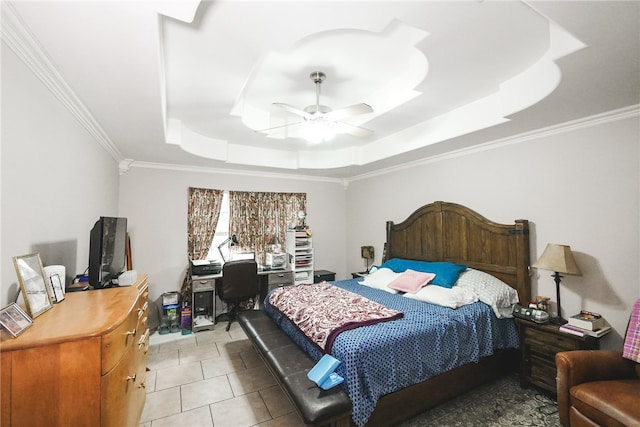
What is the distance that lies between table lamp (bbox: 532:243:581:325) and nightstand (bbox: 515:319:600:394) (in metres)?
0.18

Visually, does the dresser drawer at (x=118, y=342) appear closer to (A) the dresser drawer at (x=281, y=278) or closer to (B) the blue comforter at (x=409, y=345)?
(B) the blue comforter at (x=409, y=345)

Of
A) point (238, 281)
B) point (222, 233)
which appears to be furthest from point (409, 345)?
point (222, 233)

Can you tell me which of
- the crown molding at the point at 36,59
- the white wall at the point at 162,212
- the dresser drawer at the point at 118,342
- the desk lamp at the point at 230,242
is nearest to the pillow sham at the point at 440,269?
the desk lamp at the point at 230,242

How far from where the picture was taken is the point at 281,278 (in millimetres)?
4633

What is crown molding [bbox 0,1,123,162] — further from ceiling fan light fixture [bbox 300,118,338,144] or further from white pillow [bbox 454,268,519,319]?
white pillow [bbox 454,268,519,319]

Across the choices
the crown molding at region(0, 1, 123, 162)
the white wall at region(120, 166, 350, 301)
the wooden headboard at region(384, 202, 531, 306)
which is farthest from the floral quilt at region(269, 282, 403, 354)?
the crown molding at region(0, 1, 123, 162)

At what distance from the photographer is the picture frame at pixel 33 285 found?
131 centimetres

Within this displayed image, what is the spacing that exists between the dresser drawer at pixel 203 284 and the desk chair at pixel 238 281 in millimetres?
135

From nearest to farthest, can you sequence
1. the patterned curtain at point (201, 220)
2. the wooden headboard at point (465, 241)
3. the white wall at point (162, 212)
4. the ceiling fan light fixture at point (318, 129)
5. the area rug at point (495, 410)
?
1. the area rug at point (495, 410)
2. the ceiling fan light fixture at point (318, 129)
3. the wooden headboard at point (465, 241)
4. the white wall at point (162, 212)
5. the patterned curtain at point (201, 220)

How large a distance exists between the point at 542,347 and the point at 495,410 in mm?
698

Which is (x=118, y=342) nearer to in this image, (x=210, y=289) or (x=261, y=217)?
(x=210, y=289)

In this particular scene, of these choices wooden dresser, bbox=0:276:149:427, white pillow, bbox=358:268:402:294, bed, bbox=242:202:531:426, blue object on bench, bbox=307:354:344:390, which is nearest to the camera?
wooden dresser, bbox=0:276:149:427

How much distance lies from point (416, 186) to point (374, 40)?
2534 millimetres

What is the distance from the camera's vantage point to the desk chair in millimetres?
3934
